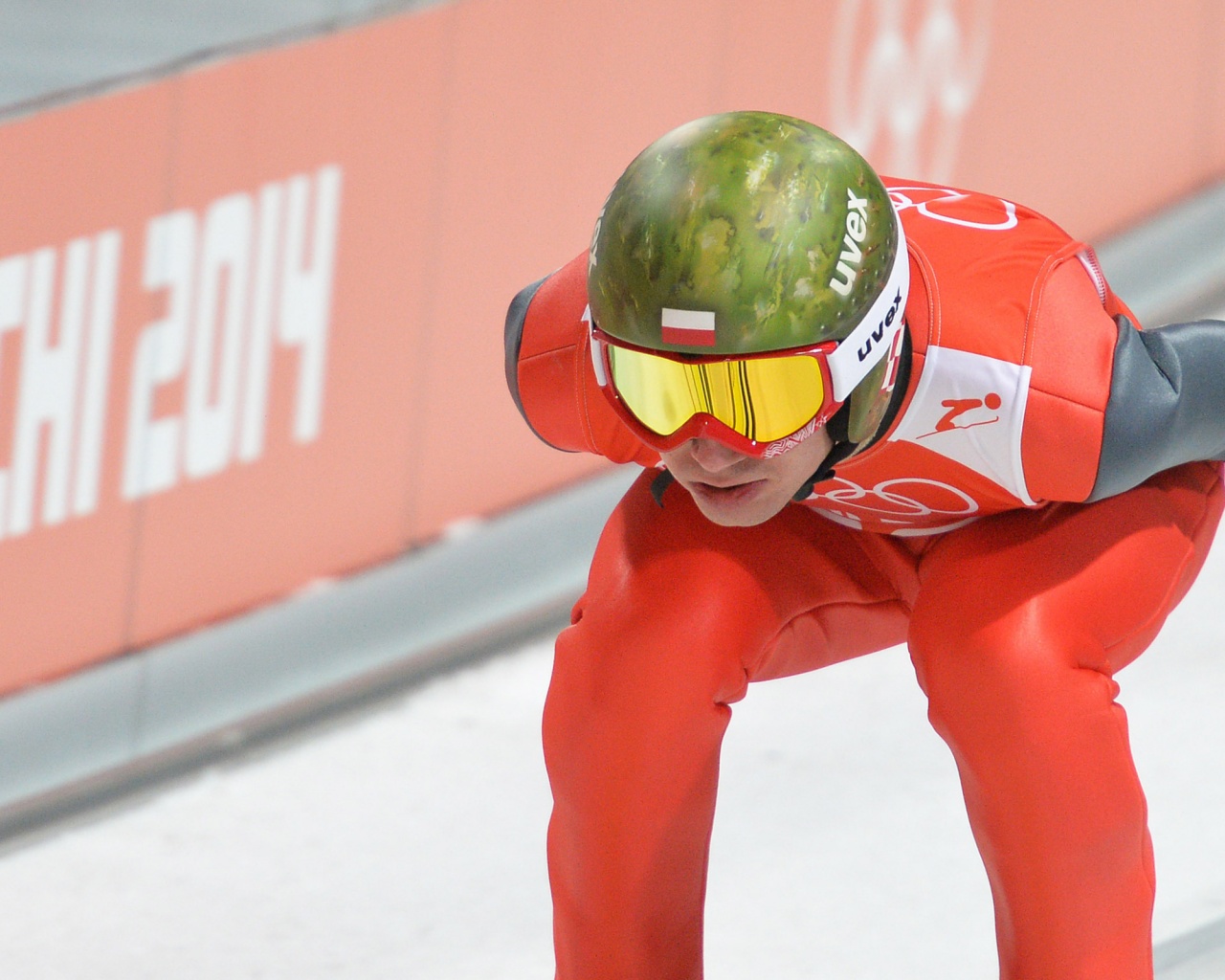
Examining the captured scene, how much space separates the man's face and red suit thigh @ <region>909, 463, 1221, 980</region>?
268 mm

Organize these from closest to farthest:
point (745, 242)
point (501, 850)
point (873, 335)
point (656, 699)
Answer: point (745, 242) → point (873, 335) → point (656, 699) → point (501, 850)

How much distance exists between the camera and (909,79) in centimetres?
483

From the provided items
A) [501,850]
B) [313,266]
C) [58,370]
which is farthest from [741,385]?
[313,266]

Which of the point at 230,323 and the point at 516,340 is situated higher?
the point at 516,340

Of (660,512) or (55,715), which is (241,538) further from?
(660,512)

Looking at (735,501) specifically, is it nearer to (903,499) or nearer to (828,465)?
(828,465)

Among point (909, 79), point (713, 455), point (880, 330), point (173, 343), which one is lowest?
point (173, 343)

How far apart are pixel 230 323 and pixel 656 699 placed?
181 centimetres

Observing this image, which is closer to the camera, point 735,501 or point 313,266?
point 735,501

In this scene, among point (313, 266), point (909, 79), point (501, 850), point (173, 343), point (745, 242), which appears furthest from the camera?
point (909, 79)

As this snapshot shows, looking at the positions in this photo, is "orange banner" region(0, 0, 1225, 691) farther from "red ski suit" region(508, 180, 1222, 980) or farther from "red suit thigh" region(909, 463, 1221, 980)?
"red suit thigh" region(909, 463, 1221, 980)

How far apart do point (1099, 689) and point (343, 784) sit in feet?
6.19

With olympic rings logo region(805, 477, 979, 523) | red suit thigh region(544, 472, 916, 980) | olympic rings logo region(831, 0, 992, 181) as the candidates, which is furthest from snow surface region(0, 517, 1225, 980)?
olympic rings logo region(831, 0, 992, 181)

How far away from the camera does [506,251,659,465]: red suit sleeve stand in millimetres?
2119
